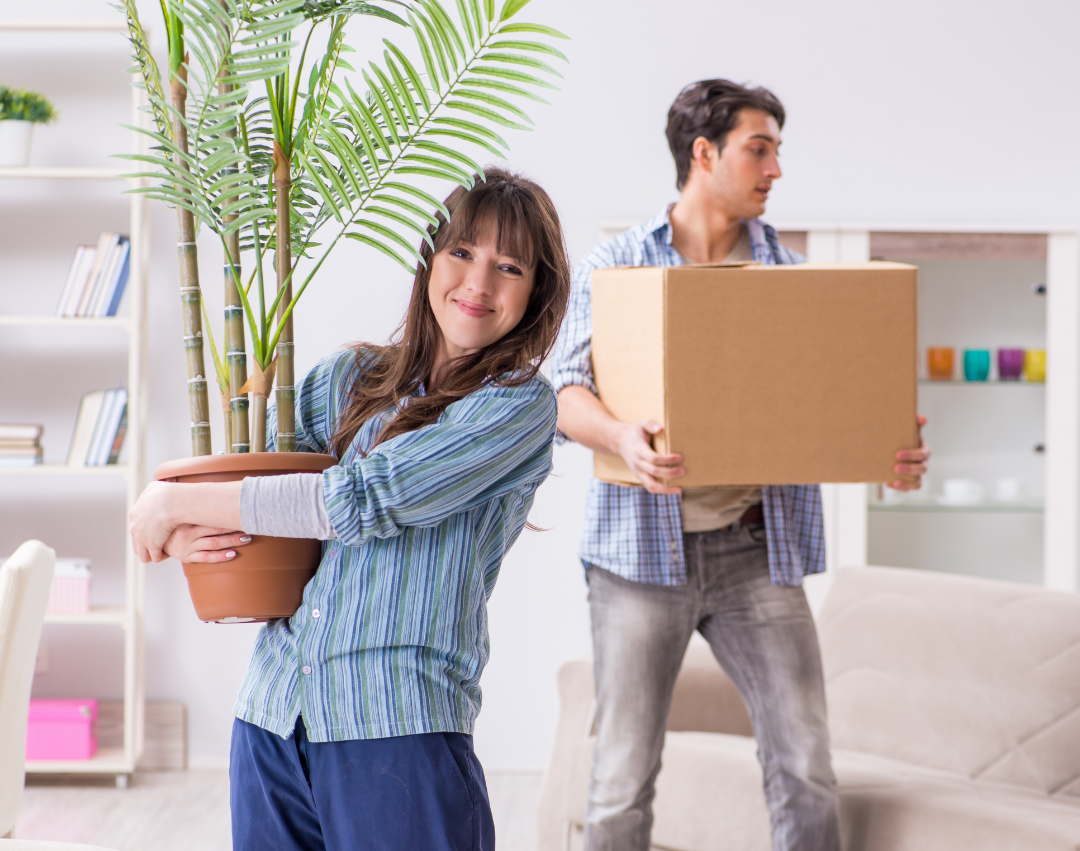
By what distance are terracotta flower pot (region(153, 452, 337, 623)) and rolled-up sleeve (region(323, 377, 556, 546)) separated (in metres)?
0.06

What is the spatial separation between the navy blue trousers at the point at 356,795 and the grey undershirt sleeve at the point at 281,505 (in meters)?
0.21

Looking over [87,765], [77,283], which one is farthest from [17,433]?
[87,765]

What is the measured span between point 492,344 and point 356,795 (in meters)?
0.49

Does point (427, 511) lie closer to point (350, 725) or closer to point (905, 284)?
point (350, 725)

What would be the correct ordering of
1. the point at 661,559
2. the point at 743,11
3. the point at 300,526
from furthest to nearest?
1. the point at 743,11
2. the point at 661,559
3. the point at 300,526

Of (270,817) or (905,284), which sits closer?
(270,817)

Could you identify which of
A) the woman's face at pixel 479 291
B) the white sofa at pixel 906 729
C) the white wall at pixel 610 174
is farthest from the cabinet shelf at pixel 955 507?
the woman's face at pixel 479 291

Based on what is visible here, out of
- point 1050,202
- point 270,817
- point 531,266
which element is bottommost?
point 270,817

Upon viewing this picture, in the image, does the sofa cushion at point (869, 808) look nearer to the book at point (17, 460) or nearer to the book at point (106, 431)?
the book at point (106, 431)

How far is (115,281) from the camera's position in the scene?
314 cm

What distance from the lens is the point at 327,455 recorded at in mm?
1048

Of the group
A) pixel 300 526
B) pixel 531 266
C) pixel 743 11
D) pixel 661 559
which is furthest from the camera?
pixel 743 11

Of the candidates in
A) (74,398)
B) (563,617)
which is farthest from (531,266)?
(74,398)

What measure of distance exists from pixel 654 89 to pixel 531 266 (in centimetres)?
242
